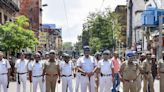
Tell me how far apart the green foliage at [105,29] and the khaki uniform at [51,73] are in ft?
200

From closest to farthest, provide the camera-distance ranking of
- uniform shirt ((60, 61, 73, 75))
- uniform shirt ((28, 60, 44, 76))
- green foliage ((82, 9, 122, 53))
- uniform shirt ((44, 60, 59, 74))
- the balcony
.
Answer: uniform shirt ((44, 60, 59, 74)) → uniform shirt ((60, 61, 73, 75)) → uniform shirt ((28, 60, 44, 76)) → the balcony → green foliage ((82, 9, 122, 53))

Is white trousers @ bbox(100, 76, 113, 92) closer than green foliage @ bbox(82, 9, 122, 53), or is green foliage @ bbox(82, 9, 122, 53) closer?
white trousers @ bbox(100, 76, 113, 92)

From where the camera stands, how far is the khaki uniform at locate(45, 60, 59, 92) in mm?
19047

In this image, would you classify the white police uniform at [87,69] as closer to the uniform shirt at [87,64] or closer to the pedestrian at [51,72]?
the uniform shirt at [87,64]

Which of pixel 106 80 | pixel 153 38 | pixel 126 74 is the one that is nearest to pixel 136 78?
pixel 126 74

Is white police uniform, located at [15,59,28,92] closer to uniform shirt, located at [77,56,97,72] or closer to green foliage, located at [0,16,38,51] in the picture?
uniform shirt, located at [77,56,97,72]

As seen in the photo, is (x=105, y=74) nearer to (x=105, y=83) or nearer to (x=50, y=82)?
(x=105, y=83)

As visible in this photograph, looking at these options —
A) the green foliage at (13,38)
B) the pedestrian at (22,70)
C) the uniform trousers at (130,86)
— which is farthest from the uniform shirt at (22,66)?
the green foliage at (13,38)

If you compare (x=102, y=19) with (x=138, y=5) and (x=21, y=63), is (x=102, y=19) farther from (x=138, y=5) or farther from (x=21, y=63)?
(x=21, y=63)

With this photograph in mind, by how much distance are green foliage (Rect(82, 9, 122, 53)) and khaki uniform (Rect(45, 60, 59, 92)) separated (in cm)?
6096

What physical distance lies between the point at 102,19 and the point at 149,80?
6308 cm

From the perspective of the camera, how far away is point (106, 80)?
1936 cm

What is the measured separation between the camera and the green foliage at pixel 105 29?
8102 centimetres

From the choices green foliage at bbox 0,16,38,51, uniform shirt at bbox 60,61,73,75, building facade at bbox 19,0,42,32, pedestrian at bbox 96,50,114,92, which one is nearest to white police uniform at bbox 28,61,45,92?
uniform shirt at bbox 60,61,73,75
